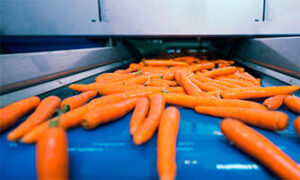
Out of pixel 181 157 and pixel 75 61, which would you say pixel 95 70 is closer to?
pixel 75 61

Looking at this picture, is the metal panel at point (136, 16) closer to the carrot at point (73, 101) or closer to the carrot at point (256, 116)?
the carrot at point (73, 101)

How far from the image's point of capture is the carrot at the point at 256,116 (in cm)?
67

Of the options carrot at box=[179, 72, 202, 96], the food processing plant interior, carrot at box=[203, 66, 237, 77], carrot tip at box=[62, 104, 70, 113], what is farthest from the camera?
carrot at box=[203, 66, 237, 77]

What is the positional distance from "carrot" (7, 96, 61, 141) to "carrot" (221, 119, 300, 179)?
87 cm

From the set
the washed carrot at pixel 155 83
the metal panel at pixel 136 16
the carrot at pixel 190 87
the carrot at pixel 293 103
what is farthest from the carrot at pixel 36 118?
the metal panel at pixel 136 16

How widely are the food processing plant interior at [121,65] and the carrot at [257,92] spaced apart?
0.27 feet

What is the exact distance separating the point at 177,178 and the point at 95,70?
178cm

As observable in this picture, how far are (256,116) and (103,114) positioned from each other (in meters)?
0.72

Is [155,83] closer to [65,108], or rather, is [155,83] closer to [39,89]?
[65,108]

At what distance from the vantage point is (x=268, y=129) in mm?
743

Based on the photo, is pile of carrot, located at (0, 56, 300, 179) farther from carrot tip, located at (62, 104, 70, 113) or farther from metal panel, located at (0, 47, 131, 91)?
metal panel, located at (0, 47, 131, 91)

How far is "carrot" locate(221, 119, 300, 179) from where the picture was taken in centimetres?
52

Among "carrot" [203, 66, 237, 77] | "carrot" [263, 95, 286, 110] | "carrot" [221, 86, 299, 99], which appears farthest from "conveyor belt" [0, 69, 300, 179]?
"carrot" [203, 66, 237, 77]

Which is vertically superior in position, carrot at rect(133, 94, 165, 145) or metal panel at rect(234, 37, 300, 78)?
metal panel at rect(234, 37, 300, 78)
